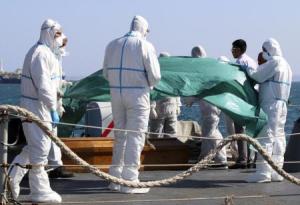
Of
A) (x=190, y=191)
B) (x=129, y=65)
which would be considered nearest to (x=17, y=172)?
(x=129, y=65)

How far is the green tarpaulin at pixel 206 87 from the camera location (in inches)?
400

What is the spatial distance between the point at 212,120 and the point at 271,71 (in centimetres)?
147

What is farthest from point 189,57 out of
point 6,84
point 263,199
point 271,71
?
point 6,84

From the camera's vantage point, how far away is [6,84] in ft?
365

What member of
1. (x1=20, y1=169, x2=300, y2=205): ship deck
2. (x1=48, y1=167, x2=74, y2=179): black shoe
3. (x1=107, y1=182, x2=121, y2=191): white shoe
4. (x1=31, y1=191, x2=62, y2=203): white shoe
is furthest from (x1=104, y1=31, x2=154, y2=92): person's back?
(x1=48, y1=167, x2=74, y2=179): black shoe

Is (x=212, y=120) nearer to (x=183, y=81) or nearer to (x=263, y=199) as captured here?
(x=183, y=81)

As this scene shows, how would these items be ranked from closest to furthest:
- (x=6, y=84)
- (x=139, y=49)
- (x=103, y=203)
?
(x=103, y=203)
(x=139, y=49)
(x=6, y=84)

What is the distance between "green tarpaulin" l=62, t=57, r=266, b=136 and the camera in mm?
10164

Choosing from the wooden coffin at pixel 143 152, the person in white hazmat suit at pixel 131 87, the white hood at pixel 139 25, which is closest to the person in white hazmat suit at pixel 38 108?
the person in white hazmat suit at pixel 131 87

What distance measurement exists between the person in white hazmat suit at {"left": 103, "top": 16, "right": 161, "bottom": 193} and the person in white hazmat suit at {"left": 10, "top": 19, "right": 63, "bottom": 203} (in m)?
0.86

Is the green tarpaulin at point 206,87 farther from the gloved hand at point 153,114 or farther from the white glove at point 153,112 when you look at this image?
the gloved hand at point 153,114

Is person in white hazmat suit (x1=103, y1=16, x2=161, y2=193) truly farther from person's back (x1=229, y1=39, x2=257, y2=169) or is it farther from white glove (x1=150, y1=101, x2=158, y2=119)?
white glove (x1=150, y1=101, x2=158, y2=119)

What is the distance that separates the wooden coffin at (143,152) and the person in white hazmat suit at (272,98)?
1.21 meters

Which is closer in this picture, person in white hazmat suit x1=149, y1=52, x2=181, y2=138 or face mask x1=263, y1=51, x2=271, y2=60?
face mask x1=263, y1=51, x2=271, y2=60
